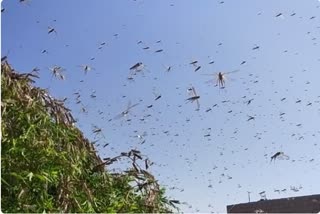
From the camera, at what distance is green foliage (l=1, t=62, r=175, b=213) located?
4.66ft

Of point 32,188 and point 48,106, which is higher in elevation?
point 48,106

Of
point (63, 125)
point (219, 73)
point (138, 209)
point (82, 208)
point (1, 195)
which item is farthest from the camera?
point (219, 73)

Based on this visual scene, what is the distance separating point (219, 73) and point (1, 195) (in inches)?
88.5

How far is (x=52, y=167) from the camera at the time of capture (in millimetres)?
1500

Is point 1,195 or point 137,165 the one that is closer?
point 1,195

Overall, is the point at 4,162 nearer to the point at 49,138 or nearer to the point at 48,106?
the point at 49,138

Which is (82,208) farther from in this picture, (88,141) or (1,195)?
(88,141)

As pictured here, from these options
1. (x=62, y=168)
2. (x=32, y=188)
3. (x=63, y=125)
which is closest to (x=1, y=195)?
(x=32, y=188)

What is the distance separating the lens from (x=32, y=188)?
4.70 feet

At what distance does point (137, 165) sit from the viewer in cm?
177

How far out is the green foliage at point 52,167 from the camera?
55.9 inches

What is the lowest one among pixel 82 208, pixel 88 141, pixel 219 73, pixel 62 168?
pixel 82 208

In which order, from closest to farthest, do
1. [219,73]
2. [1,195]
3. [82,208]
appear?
[1,195], [82,208], [219,73]

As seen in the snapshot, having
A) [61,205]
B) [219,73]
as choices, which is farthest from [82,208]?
[219,73]
